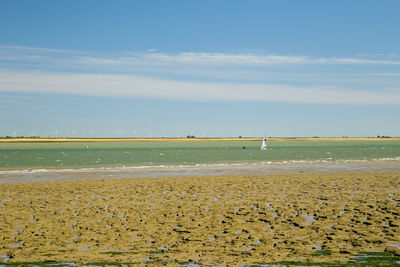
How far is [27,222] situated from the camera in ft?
48.1

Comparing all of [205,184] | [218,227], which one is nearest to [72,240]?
[218,227]

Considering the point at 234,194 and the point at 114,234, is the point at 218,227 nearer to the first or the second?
the point at 114,234

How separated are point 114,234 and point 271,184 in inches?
593

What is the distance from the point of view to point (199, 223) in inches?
559

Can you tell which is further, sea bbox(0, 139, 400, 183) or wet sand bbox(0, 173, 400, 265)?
sea bbox(0, 139, 400, 183)

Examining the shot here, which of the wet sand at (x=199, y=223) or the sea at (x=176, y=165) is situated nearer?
the wet sand at (x=199, y=223)

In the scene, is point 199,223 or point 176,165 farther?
point 176,165

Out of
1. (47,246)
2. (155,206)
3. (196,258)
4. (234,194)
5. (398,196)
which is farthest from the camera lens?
(234,194)

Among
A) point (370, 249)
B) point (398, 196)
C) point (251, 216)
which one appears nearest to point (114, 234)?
point (251, 216)

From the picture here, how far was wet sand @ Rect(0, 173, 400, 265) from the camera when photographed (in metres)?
10.6

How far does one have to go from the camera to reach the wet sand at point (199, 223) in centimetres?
1057

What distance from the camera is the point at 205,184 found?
26.5m

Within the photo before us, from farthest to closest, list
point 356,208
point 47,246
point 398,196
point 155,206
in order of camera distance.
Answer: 1. point 398,196
2. point 155,206
3. point 356,208
4. point 47,246

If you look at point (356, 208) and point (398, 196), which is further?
point (398, 196)
